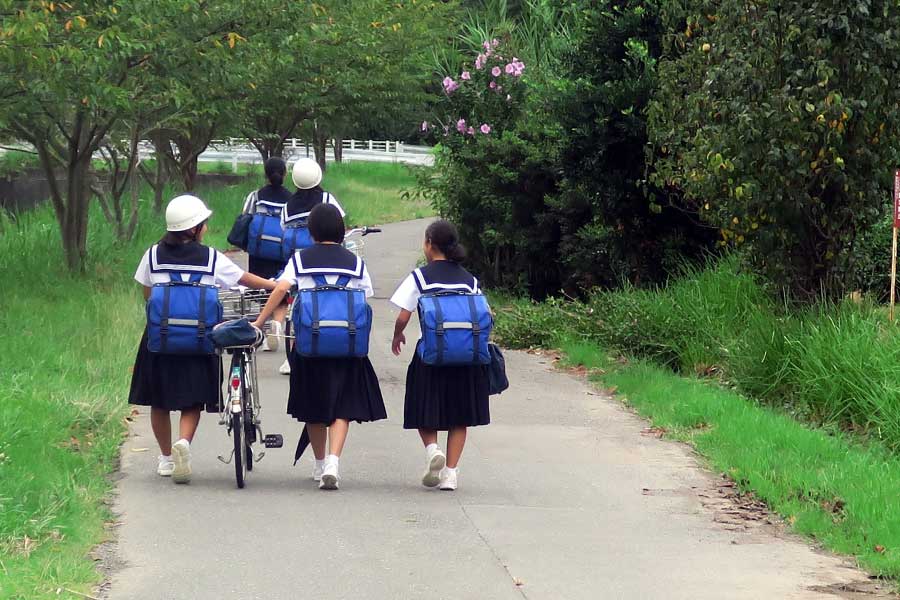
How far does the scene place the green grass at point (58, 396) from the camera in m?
6.40

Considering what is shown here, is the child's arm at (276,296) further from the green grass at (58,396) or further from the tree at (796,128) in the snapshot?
the tree at (796,128)

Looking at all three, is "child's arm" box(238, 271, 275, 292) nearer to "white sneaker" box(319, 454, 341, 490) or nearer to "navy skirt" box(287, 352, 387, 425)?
"navy skirt" box(287, 352, 387, 425)

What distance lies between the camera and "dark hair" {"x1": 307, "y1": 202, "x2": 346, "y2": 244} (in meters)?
7.98

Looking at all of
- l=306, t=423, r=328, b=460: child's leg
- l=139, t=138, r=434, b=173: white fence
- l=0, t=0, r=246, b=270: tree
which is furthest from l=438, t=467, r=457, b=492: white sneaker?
l=139, t=138, r=434, b=173: white fence

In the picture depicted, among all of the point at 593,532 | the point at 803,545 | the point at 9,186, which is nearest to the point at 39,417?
the point at 593,532

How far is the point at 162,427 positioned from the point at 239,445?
2.13 ft

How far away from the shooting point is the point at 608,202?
15.7 metres

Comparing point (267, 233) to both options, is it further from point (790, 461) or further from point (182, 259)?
point (790, 461)

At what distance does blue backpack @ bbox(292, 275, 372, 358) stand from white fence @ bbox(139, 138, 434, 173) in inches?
1381

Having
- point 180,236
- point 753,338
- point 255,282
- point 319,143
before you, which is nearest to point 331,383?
point 255,282

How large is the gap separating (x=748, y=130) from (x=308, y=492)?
5424mm

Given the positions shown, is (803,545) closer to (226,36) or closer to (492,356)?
(492,356)

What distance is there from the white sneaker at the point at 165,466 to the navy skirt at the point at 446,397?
4.60 feet

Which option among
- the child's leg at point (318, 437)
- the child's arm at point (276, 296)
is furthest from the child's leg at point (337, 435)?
the child's arm at point (276, 296)
